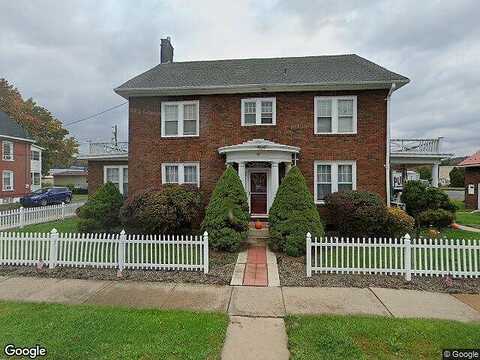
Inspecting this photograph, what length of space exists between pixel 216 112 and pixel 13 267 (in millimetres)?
9264

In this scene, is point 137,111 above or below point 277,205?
above

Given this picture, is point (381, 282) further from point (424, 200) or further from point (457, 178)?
point (457, 178)

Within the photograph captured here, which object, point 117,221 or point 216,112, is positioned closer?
point 117,221

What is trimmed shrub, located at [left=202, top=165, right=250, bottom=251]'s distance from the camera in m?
9.18

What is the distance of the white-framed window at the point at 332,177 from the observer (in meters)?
13.1

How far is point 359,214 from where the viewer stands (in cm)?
1077

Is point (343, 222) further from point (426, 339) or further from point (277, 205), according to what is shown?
point (426, 339)

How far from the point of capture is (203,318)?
493cm

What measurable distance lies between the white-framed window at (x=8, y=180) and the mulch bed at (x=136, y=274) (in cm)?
2661

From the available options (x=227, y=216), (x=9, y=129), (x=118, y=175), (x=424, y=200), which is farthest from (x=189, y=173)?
(x=9, y=129)

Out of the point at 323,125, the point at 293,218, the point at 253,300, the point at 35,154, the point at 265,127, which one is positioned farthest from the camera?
the point at 35,154

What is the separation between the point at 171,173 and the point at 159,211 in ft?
13.4

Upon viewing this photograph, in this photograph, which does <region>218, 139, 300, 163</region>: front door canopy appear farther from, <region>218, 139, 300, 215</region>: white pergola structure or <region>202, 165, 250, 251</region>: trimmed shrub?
<region>202, 165, 250, 251</region>: trimmed shrub

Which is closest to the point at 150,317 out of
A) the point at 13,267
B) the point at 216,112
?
the point at 13,267
